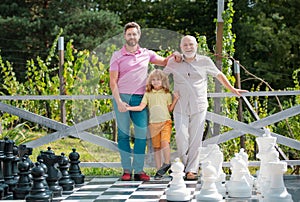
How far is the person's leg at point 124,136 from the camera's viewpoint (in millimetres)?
5090

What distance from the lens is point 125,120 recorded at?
511cm

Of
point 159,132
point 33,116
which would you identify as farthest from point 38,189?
point 33,116

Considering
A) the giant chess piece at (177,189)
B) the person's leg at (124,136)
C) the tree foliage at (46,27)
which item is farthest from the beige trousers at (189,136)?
the tree foliage at (46,27)

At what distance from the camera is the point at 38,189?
162 inches

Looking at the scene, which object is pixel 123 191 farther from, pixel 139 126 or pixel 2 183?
pixel 2 183

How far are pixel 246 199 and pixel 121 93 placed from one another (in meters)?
1.43

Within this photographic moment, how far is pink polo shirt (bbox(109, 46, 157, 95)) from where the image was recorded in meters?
5.02

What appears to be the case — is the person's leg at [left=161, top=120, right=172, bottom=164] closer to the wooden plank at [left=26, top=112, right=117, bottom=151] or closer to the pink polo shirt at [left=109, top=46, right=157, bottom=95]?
the pink polo shirt at [left=109, top=46, right=157, bottom=95]

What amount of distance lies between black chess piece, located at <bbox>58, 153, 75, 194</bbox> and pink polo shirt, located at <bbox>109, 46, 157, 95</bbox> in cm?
75

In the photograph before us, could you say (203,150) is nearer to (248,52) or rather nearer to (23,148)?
(23,148)

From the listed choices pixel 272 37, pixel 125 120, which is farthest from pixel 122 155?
pixel 272 37

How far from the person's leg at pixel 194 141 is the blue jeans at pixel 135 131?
0.40 metres

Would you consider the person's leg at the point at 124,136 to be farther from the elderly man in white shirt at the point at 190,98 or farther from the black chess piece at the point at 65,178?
the black chess piece at the point at 65,178

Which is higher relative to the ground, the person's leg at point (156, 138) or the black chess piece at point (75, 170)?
the person's leg at point (156, 138)
